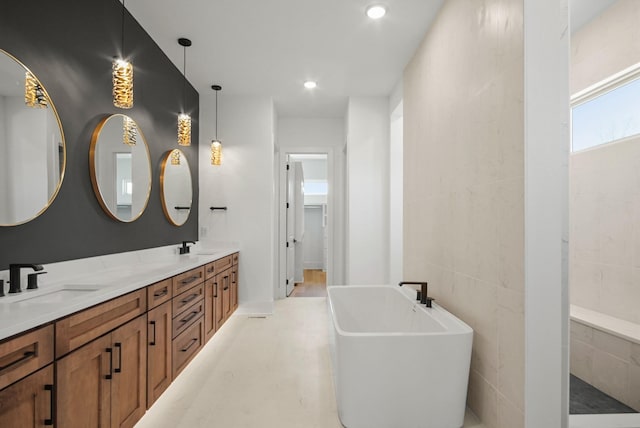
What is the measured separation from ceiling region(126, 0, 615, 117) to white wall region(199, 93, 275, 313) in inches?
11.2

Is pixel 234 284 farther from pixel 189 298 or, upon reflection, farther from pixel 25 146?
pixel 25 146

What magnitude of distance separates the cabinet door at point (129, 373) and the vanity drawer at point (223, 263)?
1528 millimetres

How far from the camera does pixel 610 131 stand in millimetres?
2617

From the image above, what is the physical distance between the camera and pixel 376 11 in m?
2.65

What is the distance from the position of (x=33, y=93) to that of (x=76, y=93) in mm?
358

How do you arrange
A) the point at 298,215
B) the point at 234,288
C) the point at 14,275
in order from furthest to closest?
the point at 298,215, the point at 234,288, the point at 14,275

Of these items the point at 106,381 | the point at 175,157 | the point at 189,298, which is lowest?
the point at 106,381

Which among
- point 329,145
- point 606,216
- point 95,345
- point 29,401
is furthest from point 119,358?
point 329,145

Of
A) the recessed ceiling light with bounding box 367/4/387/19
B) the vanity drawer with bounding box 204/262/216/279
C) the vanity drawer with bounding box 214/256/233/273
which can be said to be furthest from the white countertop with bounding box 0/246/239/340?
the recessed ceiling light with bounding box 367/4/387/19

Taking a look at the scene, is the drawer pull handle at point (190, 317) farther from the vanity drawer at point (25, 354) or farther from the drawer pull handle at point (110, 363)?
the vanity drawer at point (25, 354)

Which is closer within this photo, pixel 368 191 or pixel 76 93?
pixel 76 93

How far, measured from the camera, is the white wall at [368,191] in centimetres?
442

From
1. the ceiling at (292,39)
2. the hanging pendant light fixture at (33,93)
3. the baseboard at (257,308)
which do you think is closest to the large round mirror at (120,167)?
the hanging pendant light fixture at (33,93)

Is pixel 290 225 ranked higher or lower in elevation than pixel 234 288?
higher
